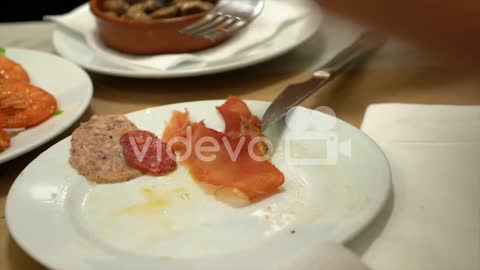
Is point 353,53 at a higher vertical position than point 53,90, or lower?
higher

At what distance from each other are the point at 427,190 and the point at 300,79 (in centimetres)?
48

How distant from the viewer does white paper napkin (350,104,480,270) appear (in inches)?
25.6

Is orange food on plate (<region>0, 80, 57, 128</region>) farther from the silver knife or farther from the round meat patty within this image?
the silver knife

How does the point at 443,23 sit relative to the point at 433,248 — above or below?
above

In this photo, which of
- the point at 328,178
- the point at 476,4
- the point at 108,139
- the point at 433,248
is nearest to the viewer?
the point at 476,4

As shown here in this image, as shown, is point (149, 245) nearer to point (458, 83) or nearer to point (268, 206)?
point (268, 206)

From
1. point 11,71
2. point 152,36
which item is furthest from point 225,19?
point 11,71

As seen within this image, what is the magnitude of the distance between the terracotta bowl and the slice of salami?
1.26ft

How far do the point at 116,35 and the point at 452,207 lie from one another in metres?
0.81

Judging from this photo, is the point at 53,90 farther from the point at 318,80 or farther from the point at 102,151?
the point at 318,80

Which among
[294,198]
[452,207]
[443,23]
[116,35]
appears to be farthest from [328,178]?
[116,35]

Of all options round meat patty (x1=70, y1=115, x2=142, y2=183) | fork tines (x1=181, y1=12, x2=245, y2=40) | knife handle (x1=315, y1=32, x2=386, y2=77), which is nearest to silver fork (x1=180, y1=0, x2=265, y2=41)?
fork tines (x1=181, y1=12, x2=245, y2=40)

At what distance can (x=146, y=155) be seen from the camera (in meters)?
0.83

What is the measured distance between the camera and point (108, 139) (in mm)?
870
